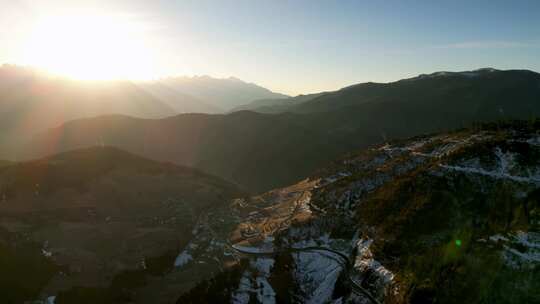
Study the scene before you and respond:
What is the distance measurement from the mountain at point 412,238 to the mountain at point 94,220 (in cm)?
1143

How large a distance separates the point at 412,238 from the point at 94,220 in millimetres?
73350

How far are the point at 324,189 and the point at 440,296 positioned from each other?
157 ft

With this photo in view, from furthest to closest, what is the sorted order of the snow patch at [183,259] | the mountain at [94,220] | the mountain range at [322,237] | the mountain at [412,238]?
the snow patch at [183,259] → the mountain at [94,220] → the mountain range at [322,237] → the mountain at [412,238]

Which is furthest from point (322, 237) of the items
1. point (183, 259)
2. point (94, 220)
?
point (94, 220)

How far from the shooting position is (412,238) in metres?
56.4

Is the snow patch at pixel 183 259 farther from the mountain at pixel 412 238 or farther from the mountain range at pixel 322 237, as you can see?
the mountain at pixel 412 238

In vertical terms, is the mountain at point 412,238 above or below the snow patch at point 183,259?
above

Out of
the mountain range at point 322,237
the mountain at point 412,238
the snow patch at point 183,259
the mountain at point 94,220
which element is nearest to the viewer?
the mountain at point 412,238

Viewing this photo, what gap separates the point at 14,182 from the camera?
108375mm

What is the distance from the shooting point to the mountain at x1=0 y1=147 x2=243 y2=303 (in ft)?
225

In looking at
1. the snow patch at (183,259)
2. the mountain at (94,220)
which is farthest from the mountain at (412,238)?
the mountain at (94,220)

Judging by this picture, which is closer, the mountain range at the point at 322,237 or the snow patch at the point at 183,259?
the mountain range at the point at 322,237

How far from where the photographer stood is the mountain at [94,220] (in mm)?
68625

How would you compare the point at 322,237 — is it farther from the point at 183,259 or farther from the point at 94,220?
the point at 94,220
